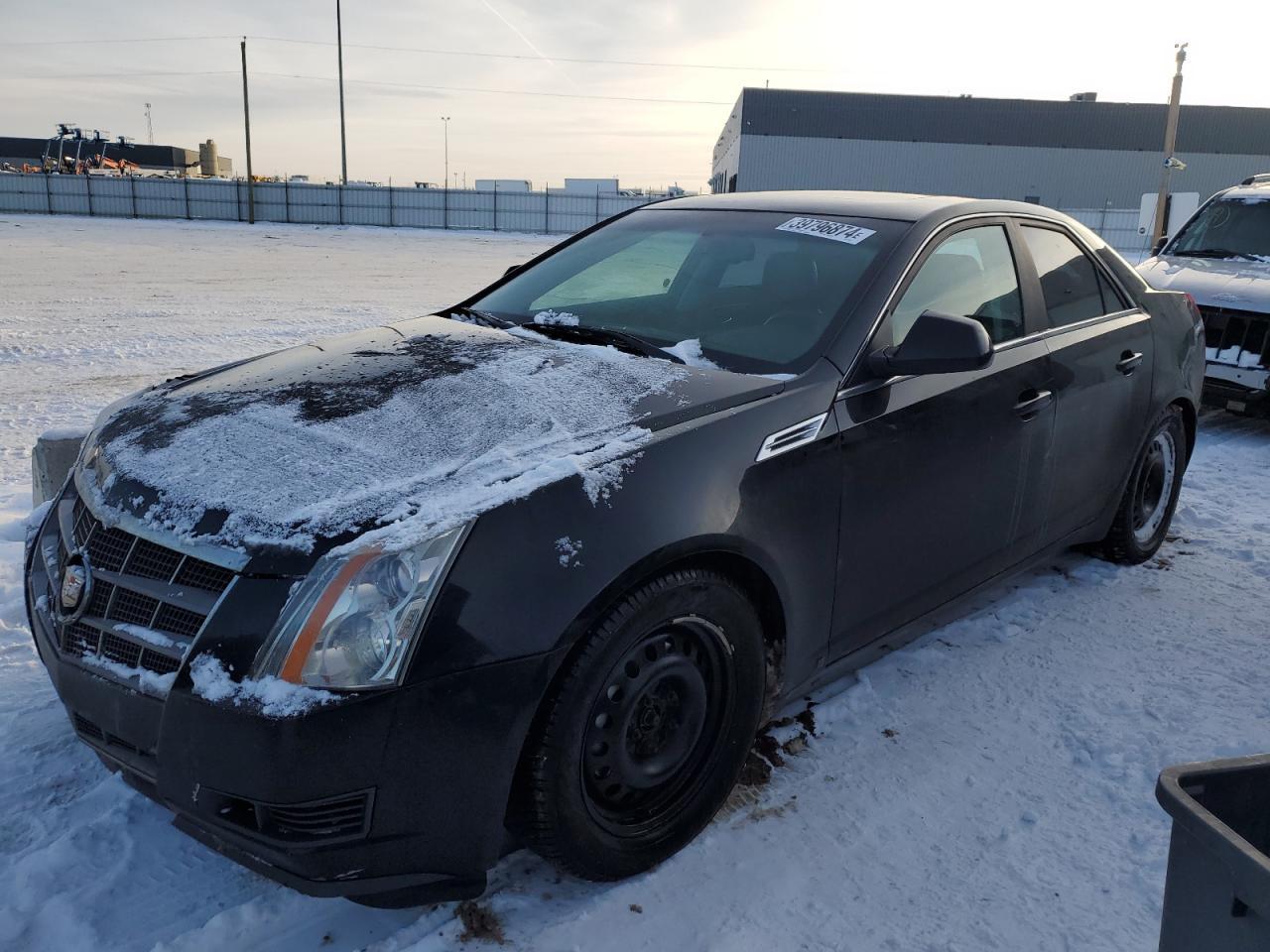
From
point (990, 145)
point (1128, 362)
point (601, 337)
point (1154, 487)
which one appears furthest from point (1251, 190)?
point (990, 145)

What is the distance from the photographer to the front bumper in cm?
182

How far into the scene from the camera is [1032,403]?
339 centimetres

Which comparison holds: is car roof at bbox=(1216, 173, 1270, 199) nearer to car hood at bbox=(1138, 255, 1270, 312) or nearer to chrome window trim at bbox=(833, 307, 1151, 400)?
car hood at bbox=(1138, 255, 1270, 312)

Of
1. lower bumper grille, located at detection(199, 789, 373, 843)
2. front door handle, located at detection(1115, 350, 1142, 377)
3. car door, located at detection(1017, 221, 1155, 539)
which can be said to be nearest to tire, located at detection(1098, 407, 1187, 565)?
car door, located at detection(1017, 221, 1155, 539)

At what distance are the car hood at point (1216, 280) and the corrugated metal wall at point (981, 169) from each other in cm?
4019

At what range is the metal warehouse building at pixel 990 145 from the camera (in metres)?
47.0

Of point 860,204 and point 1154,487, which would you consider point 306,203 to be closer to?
point 1154,487

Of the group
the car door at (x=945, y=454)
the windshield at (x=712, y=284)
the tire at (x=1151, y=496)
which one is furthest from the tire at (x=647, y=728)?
the tire at (x=1151, y=496)

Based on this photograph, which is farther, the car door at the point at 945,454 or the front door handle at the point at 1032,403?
the front door handle at the point at 1032,403

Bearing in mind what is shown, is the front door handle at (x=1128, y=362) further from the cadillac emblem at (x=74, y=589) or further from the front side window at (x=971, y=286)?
the cadillac emblem at (x=74, y=589)

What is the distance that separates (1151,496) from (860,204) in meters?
2.26

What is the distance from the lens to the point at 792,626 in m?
2.61

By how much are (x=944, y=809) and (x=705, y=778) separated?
2.42 feet

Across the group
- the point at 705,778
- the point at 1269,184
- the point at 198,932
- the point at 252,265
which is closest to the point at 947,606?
the point at 705,778
